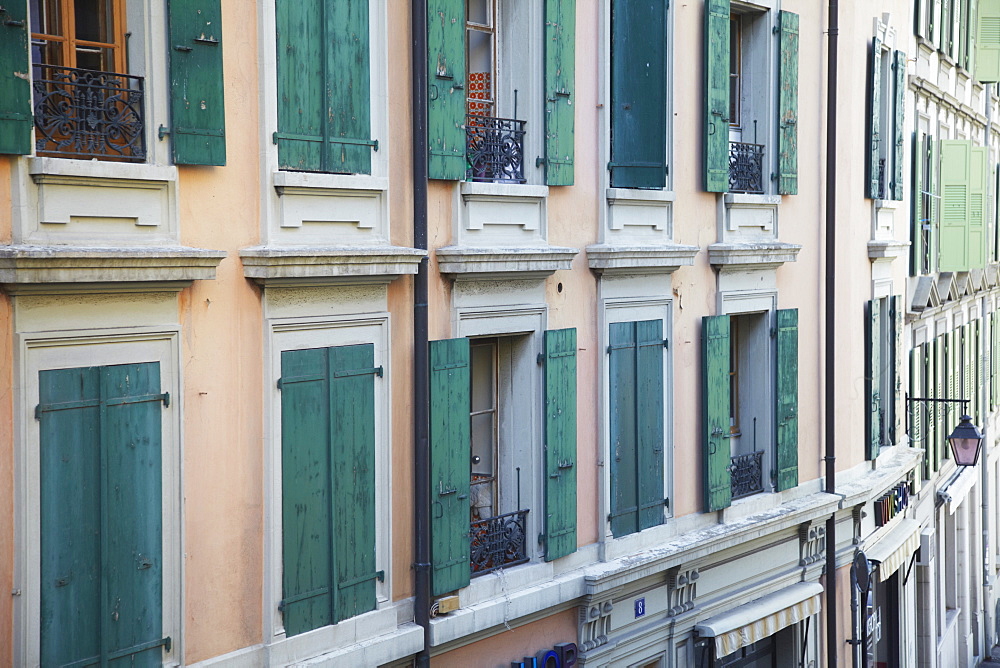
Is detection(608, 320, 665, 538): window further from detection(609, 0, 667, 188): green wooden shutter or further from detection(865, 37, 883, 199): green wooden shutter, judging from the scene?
detection(865, 37, 883, 199): green wooden shutter

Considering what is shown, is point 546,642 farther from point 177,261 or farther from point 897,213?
point 897,213

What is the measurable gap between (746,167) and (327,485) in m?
7.09

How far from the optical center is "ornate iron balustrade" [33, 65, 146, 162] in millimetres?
7211

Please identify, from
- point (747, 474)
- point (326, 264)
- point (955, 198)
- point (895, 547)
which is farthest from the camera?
point (955, 198)

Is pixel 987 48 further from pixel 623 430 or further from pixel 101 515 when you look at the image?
pixel 101 515

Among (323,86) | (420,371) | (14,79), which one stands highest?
(323,86)

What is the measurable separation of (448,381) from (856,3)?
29.9ft

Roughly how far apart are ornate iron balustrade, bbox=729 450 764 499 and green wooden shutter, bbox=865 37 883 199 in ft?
14.5

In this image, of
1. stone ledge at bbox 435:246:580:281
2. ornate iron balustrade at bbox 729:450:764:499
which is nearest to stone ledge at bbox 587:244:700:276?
stone ledge at bbox 435:246:580:281

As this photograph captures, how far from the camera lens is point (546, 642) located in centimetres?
1119

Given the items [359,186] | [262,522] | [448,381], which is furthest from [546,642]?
[359,186]

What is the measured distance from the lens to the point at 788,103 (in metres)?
14.5

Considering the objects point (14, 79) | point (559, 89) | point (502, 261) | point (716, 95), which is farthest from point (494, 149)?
point (14, 79)

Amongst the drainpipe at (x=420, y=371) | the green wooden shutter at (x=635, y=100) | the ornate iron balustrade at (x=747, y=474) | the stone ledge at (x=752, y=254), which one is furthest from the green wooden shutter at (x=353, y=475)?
the ornate iron balustrade at (x=747, y=474)
